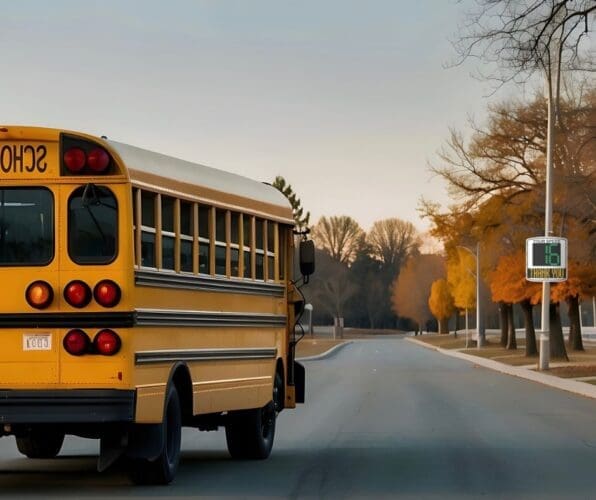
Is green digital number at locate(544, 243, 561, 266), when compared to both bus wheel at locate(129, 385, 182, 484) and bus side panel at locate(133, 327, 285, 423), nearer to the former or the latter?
bus side panel at locate(133, 327, 285, 423)

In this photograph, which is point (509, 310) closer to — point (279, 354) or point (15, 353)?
point (279, 354)

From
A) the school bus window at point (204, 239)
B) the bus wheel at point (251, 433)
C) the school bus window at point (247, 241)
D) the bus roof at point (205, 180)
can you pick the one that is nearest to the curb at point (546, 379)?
the bus wheel at point (251, 433)

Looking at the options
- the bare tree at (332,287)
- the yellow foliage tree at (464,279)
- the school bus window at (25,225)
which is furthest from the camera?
the bare tree at (332,287)

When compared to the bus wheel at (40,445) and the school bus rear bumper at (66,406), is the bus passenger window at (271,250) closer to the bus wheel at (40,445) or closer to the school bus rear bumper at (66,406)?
the bus wheel at (40,445)

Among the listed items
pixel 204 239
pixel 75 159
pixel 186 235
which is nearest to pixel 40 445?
pixel 204 239

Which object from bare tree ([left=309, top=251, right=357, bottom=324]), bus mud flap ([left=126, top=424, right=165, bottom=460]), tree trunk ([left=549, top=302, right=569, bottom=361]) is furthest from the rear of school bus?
bare tree ([left=309, top=251, right=357, bottom=324])

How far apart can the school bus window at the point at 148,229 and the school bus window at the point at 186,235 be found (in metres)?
0.69

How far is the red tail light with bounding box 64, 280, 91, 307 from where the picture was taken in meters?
11.1

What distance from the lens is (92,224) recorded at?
11305 mm

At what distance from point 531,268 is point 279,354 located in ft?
86.9

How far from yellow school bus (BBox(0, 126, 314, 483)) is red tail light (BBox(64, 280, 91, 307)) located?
0.01 meters

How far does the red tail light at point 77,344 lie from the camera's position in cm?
1101

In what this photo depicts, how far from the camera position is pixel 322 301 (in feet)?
476

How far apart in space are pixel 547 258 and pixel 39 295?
31.0 m
